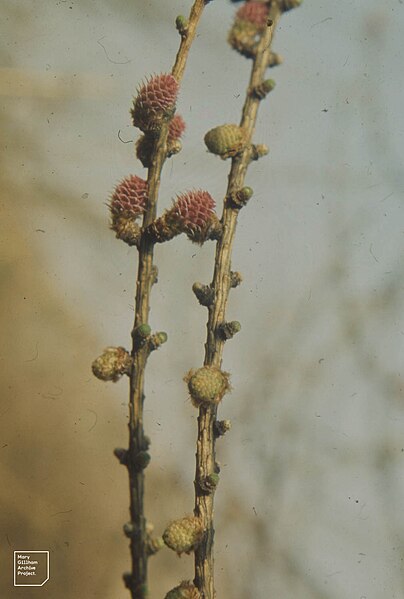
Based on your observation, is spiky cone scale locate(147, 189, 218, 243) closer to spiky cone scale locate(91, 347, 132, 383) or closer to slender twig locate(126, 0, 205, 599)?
slender twig locate(126, 0, 205, 599)

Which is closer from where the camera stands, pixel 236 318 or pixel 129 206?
pixel 129 206

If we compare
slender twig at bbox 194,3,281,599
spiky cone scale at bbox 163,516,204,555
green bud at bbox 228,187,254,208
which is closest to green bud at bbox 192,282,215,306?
slender twig at bbox 194,3,281,599

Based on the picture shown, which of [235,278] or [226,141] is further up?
[226,141]

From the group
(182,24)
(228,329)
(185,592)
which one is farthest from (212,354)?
(182,24)

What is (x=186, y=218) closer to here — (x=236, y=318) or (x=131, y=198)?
(x=131, y=198)

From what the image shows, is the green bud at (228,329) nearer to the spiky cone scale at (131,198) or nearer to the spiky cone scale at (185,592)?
the spiky cone scale at (131,198)
